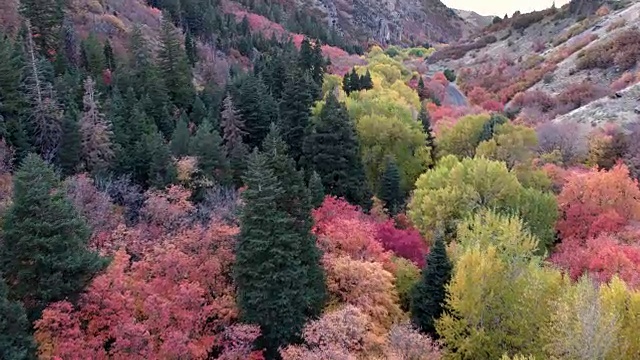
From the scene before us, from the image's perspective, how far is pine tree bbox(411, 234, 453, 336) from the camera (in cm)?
3697

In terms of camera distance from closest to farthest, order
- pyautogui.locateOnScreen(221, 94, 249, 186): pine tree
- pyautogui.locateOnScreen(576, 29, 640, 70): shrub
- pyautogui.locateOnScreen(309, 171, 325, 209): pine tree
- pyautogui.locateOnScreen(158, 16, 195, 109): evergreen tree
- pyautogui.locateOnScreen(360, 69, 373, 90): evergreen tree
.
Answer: pyautogui.locateOnScreen(309, 171, 325, 209): pine tree, pyautogui.locateOnScreen(221, 94, 249, 186): pine tree, pyautogui.locateOnScreen(158, 16, 195, 109): evergreen tree, pyautogui.locateOnScreen(360, 69, 373, 90): evergreen tree, pyautogui.locateOnScreen(576, 29, 640, 70): shrub

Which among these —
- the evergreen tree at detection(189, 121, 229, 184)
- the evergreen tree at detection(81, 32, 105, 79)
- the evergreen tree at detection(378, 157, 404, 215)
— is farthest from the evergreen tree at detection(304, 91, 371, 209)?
the evergreen tree at detection(81, 32, 105, 79)

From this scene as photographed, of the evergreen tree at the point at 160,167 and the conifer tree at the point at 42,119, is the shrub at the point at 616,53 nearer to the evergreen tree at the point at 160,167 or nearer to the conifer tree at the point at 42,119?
the evergreen tree at the point at 160,167

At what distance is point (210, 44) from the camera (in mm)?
119938

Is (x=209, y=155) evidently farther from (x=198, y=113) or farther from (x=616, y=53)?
(x=616, y=53)

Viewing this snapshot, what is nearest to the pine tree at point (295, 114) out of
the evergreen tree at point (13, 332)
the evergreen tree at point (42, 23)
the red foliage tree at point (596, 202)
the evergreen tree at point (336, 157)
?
the evergreen tree at point (336, 157)

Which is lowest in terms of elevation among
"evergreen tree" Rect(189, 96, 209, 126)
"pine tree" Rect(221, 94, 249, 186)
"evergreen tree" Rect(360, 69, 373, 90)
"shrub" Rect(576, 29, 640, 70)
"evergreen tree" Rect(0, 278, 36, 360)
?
"evergreen tree" Rect(189, 96, 209, 126)

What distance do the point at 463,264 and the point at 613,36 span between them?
87.6 m

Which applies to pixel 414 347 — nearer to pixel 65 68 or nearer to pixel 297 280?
pixel 297 280

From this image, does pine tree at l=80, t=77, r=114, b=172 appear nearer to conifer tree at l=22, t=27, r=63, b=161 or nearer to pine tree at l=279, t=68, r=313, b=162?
conifer tree at l=22, t=27, r=63, b=161

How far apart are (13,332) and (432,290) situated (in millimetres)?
23975

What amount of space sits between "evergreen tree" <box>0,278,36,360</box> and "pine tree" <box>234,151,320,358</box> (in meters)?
11.5

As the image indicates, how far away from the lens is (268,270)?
3378 centimetres

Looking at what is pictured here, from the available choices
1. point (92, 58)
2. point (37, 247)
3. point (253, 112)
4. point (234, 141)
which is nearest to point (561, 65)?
point (253, 112)
